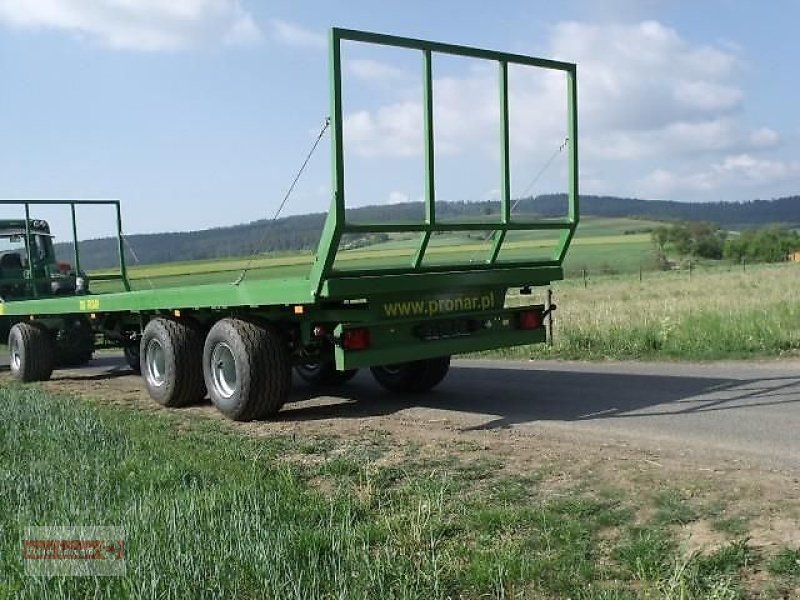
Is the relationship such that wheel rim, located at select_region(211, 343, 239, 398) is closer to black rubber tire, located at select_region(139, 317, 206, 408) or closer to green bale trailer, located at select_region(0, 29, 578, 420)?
green bale trailer, located at select_region(0, 29, 578, 420)

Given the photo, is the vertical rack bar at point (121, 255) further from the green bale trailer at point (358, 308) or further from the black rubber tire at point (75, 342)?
the green bale trailer at point (358, 308)

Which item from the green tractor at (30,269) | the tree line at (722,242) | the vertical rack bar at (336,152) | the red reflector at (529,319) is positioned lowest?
the tree line at (722,242)

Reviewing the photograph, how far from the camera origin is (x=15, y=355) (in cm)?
1232

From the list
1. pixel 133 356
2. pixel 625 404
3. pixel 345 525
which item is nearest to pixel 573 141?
pixel 625 404

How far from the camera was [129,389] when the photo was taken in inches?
426

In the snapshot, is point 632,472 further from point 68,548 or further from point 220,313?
point 220,313

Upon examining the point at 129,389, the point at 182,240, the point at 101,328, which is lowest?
the point at 129,389

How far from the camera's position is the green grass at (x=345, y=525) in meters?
3.43

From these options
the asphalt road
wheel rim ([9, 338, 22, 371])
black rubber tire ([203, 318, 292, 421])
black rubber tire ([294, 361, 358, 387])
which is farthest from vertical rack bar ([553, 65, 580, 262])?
wheel rim ([9, 338, 22, 371])

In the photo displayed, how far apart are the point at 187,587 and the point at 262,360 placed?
4259 millimetres

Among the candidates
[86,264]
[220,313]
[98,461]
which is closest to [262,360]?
[220,313]

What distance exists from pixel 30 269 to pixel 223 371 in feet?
23.1

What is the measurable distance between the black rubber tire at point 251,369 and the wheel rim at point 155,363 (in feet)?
4.30

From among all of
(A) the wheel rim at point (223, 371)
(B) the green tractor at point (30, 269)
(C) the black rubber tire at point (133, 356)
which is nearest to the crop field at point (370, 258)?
(A) the wheel rim at point (223, 371)
